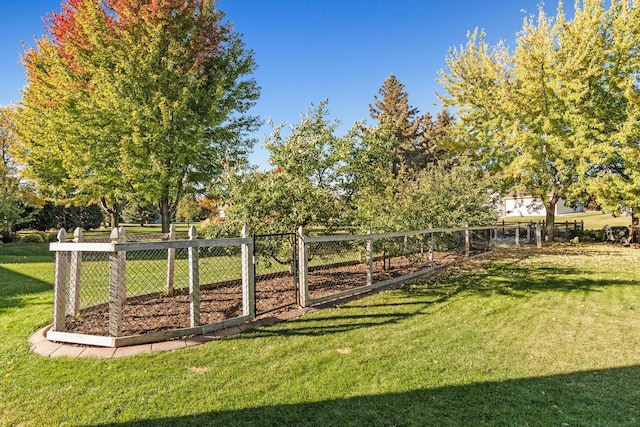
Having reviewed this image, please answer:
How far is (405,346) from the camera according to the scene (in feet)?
13.5

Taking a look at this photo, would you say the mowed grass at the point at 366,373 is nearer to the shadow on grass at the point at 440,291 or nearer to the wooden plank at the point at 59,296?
the shadow on grass at the point at 440,291

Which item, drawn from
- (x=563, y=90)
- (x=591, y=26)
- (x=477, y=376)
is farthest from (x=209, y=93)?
(x=591, y=26)

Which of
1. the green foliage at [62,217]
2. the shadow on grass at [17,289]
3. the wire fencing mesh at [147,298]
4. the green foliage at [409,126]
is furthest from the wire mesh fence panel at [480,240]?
the green foliage at [62,217]

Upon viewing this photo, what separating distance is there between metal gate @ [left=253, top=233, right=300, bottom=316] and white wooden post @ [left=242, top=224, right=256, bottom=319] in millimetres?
357

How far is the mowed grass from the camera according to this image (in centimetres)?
269

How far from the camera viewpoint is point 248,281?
198 inches

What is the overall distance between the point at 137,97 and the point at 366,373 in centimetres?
1169

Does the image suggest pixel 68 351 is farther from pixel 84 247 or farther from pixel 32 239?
pixel 32 239

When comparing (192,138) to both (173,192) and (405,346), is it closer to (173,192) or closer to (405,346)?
(173,192)

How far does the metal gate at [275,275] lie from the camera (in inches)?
234

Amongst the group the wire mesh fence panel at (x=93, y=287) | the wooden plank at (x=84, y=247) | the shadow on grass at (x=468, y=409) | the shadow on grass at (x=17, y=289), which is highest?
the wooden plank at (x=84, y=247)

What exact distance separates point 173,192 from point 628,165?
64.5ft

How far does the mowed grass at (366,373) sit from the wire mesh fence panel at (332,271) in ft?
4.35

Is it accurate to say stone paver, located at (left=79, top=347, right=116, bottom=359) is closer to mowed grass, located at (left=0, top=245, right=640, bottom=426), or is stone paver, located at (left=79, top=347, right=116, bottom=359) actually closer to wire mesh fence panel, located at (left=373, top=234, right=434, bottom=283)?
mowed grass, located at (left=0, top=245, right=640, bottom=426)
